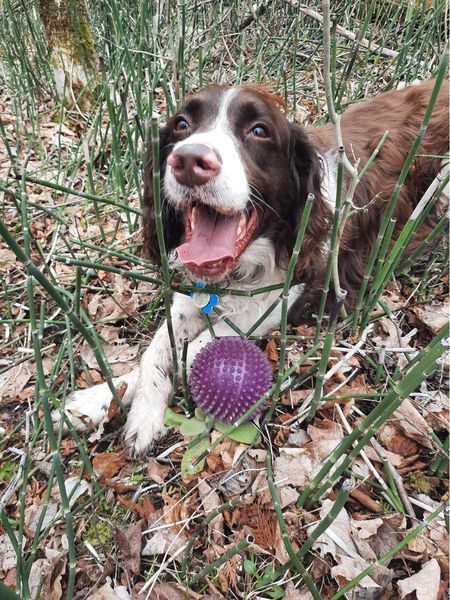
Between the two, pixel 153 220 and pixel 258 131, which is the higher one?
pixel 258 131

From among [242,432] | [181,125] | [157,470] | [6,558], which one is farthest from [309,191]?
[6,558]

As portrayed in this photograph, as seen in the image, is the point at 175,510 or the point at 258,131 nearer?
the point at 175,510

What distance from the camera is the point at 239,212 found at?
2.05 meters

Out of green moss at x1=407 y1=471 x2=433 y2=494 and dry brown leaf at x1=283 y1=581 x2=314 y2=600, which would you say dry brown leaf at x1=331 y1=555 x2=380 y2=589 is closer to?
dry brown leaf at x1=283 y1=581 x2=314 y2=600

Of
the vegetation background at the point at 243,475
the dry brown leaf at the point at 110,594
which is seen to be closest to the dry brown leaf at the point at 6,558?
the vegetation background at the point at 243,475

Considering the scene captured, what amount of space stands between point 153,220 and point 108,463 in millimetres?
1221

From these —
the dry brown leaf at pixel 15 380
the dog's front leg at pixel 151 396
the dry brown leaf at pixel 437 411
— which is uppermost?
the dry brown leaf at pixel 437 411

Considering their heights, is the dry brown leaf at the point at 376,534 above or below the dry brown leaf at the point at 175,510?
above

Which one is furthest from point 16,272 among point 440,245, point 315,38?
point 315,38

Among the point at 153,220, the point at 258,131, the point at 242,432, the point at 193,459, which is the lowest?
the point at 193,459

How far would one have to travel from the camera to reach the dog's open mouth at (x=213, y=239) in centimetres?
199

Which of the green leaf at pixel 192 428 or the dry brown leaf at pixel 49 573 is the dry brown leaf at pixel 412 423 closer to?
the green leaf at pixel 192 428

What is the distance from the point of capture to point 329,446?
1.81 meters

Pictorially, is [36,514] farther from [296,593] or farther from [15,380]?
[296,593]
